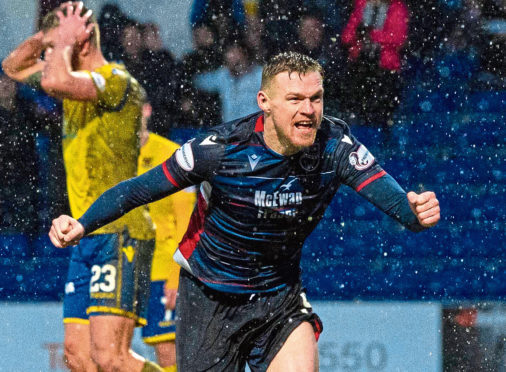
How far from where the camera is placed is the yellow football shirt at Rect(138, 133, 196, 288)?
5746 millimetres

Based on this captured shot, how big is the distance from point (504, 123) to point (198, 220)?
4478mm

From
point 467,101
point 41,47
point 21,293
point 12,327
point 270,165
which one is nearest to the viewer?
point 270,165

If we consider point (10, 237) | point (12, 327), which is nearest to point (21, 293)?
point (10, 237)

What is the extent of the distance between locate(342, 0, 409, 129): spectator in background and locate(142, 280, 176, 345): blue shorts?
104 inches

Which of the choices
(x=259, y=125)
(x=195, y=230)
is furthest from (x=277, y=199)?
(x=195, y=230)

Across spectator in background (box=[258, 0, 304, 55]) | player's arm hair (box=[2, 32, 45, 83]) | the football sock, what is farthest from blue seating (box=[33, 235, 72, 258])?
the football sock

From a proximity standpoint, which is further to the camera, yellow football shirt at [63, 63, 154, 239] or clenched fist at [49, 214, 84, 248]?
yellow football shirt at [63, 63, 154, 239]

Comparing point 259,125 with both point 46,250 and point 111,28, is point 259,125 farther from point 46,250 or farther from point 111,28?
point 111,28

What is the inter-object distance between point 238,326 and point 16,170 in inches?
171

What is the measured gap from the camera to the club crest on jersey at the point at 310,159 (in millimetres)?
3607

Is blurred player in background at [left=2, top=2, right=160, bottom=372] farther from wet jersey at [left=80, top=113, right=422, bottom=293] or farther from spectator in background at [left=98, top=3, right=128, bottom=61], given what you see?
spectator in background at [left=98, top=3, right=128, bottom=61]

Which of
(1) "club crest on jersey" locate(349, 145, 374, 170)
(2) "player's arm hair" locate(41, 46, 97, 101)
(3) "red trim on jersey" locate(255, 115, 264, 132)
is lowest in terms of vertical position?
(1) "club crest on jersey" locate(349, 145, 374, 170)

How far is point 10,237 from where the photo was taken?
7.47 meters

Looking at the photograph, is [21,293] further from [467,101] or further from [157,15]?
[467,101]
